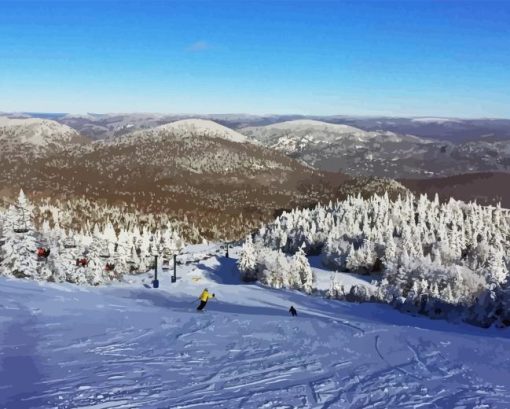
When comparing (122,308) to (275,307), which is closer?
(122,308)

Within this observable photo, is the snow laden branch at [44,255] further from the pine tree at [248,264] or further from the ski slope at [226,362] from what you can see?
the ski slope at [226,362]

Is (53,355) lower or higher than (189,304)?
higher

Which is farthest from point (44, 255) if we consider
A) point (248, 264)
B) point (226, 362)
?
point (248, 264)

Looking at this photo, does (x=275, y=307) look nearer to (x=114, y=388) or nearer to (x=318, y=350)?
(x=318, y=350)

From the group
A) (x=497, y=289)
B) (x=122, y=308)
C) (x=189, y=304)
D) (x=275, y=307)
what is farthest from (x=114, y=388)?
(x=497, y=289)

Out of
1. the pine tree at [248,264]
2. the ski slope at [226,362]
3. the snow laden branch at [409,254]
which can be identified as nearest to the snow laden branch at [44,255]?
the pine tree at [248,264]

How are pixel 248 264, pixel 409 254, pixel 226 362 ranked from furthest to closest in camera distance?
1. pixel 409 254
2. pixel 248 264
3. pixel 226 362

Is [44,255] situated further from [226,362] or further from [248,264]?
[248,264]

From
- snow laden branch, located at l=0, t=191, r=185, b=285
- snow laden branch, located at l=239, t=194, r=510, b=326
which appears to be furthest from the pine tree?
snow laden branch, located at l=0, t=191, r=185, b=285

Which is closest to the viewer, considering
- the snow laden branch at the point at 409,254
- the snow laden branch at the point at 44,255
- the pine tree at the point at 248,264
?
the snow laden branch at the point at 44,255
